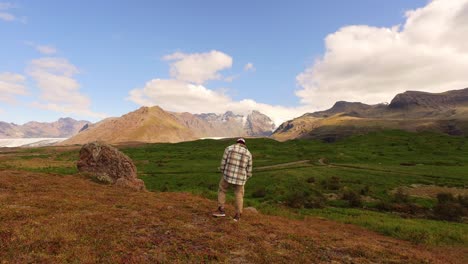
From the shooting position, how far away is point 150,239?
39.8 ft

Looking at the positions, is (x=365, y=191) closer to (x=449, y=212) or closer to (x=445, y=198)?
(x=445, y=198)

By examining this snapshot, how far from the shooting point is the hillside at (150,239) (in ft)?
33.6

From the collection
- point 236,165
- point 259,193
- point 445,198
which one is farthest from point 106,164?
point 445,198

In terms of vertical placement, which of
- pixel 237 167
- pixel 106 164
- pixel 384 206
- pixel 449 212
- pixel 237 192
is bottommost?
pixel 384 206

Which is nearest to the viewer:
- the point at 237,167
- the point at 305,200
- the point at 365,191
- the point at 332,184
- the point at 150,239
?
the point at 150,239

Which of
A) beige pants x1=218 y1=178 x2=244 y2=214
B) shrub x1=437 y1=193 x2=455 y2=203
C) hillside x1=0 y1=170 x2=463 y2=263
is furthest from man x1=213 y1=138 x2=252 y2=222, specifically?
shrub x1=437 y1=193 x2=455 y2=203

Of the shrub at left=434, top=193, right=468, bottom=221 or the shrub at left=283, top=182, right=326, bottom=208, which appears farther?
the shrub at left=283, top=182, right=326, bottom=208

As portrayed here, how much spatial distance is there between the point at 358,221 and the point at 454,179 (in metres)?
39.0

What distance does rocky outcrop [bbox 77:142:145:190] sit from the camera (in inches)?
1328

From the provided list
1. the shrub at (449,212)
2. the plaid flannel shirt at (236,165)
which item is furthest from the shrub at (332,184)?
the plaid flannel shirt at (236,165)

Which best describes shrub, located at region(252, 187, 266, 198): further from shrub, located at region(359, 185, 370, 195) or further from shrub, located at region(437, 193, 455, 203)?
shrub, located at region(437, 193, 455, 203)

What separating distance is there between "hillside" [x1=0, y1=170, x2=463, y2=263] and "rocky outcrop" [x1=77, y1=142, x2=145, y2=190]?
49.0 ft

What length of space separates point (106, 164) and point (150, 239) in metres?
25.4

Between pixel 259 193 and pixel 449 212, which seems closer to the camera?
pixel 449 212
